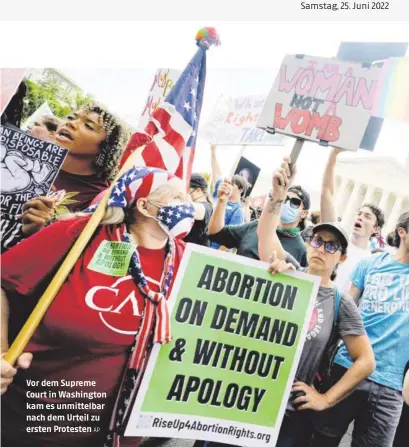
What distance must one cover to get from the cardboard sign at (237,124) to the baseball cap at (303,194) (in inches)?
13.6

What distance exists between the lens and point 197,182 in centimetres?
223

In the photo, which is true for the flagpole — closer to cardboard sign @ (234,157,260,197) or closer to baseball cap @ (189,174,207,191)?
baseball cap @ (189,174,207,191)

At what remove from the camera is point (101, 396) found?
183 centimetres

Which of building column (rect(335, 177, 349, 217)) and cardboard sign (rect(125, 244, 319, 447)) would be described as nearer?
cardboard sign (rect(125, 244, 319, 447))

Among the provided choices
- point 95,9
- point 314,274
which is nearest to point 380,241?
point 314,274

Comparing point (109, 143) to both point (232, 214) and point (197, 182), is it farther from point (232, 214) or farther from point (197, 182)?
point (232, 214)

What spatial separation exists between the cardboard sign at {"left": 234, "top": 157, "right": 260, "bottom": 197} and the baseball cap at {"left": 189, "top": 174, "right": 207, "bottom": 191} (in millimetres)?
262

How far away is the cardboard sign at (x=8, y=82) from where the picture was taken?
2.02 m

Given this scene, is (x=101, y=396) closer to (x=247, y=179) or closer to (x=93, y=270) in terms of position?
(x=93, y=270)

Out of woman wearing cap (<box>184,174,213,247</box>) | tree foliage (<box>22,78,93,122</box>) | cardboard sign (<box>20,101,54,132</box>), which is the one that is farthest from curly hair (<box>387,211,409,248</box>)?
cardboard sign (<box>20,101,54,132</box>)

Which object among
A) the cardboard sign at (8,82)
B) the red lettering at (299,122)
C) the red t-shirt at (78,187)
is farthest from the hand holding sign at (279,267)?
the cardboard sign at (8,82)

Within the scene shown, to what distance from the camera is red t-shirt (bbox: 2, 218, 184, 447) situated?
5.78 feet

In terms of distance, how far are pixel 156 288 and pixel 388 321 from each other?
1139 mm

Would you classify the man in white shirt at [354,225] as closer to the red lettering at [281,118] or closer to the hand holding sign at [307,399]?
the red lettering at [281,118]
